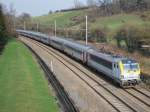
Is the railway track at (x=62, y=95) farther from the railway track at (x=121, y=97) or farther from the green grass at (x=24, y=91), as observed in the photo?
the railway track at (x=121, y=97)

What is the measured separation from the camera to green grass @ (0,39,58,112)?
2791 cm

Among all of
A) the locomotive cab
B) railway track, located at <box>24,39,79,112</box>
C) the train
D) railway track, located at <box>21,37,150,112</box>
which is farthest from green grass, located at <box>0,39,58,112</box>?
the locomotive cab

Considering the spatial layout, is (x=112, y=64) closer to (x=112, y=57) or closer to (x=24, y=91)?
(x=112, y=57)

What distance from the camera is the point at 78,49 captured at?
54.6 meters

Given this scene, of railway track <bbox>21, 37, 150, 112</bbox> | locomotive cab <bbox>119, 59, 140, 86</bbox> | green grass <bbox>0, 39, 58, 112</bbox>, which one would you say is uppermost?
locomotive cab <bbox>119, 59, 140, 86</bbox>

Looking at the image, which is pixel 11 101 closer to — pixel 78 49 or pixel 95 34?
pixel 78 49

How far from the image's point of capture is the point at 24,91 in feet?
110

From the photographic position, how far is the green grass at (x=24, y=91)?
27.9 meters

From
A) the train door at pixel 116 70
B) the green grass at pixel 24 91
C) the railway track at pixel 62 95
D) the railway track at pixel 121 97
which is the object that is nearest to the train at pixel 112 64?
the train door at pixel 116 70

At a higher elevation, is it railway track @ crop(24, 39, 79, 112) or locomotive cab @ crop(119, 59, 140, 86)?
locomotive cab @ crop(119, 59, 140, 86)

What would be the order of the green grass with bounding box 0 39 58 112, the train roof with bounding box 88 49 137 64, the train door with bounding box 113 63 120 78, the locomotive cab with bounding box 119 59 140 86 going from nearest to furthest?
1. the green grass with bounding box 0 39 58 112
2. the locomotive cab with bounding box 119 59 140 86
3. the train door with bounding box 113 63 120 78
4. the train roof with bounding box 88 49 137 64

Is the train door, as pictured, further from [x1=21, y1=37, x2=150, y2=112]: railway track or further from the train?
[x1=21, y1=37, x2=150, y2=112]: railway track

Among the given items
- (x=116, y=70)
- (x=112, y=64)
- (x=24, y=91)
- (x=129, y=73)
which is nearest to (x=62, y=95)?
(x=24, y=91)

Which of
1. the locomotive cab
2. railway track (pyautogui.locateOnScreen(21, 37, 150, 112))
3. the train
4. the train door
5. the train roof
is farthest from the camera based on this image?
the train roof
